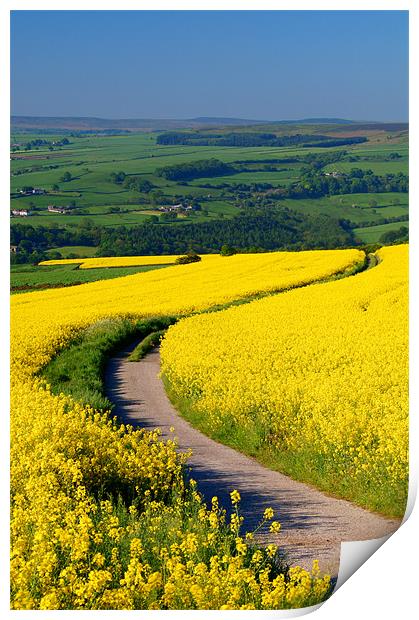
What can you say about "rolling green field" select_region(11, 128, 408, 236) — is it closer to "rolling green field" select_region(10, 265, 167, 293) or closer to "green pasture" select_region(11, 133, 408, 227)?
"green pasture" select_region(11, 133, 408, 227)

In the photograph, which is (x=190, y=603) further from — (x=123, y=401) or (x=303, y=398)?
(x=123, y=401)

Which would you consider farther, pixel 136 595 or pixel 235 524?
pixel 235 524

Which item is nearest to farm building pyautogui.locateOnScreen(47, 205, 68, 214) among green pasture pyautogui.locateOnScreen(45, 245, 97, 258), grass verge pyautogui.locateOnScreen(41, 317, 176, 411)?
green pasture pyautogui.locateOnScreen(45, 245, 97, 258)

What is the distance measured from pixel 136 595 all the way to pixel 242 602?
0.74m

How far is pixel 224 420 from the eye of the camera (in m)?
9.72

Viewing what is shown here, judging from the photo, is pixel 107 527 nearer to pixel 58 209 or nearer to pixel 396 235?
pixel 58 209

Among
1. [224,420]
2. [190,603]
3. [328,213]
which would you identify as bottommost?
[190,603]

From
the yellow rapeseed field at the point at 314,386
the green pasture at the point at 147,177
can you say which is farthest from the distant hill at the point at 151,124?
the yellow rapeseed field at the point at 314,386

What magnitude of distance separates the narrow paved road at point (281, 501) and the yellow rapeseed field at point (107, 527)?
330 millimetres

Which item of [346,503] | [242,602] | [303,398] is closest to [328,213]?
[303,398]

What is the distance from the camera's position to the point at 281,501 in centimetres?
809

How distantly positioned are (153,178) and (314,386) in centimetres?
301

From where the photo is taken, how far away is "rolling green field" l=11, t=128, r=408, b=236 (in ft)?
27.9

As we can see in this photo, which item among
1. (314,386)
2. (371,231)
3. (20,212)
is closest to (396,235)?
(371,231)
